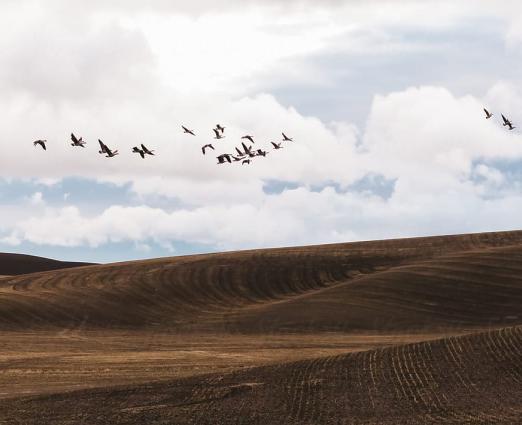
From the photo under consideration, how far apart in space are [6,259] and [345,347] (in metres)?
102

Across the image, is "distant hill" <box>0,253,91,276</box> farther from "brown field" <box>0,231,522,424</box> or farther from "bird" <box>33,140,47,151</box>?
"bird" <box>33,140,47,151</box>

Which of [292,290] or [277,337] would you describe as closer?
[277,337]

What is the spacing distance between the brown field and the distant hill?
5485cm

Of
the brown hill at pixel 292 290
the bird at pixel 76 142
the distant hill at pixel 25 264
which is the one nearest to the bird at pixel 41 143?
the bird at pixel 76 142

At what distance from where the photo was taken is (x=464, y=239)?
9138 cm

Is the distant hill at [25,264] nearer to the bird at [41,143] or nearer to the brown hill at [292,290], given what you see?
the brown hill at [292,290]

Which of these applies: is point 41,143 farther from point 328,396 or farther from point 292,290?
point 292,290

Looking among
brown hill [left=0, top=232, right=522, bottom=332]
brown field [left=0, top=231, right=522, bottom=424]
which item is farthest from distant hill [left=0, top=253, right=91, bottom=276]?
brown field [left=0, top=231, right=522, bottom=424]

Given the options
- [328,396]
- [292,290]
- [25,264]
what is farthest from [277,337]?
[25,264]

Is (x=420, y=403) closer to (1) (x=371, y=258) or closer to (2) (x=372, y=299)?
(2) (x=372, y=299)

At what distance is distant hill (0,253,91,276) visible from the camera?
5571 inches

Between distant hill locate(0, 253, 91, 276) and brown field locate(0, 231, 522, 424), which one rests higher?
distant hill locate(0, 253, 91, 276)

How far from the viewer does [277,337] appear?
6122 cm

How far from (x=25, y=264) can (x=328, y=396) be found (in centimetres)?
11787
